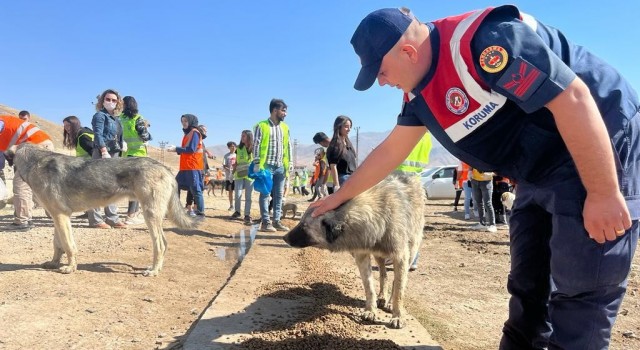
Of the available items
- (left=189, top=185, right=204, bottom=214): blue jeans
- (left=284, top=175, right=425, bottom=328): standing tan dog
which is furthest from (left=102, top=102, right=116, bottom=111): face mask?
(left=284, top=175, right=425, bottom=328): standing tan dog

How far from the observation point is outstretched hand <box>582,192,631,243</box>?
1440 mm

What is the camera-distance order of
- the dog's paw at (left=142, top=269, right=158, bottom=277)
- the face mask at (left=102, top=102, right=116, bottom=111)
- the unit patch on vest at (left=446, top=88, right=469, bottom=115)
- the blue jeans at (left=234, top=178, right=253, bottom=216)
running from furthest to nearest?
the blue jeans at (left=234, top=178, right=253, bottom=216)
the face mask at (left=102, top=102, right=116, bottom=111)
the dog's paw at (left=142, top=269, right=158, bottom=277)
the unit patch on vest at (left=446, top=88, right=469, bottom=115)

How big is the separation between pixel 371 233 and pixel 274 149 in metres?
4.95

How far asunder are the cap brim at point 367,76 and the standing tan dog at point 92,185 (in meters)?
3.97

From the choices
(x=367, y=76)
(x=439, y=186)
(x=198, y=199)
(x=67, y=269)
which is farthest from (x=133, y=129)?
(x=439, y=186)

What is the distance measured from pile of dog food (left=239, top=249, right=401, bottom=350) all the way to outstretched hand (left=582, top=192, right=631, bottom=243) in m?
1.64

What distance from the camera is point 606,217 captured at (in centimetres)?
145

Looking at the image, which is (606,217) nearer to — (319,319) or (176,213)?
(319,319)

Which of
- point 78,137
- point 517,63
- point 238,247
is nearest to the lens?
point 517,63

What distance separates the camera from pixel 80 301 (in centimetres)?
385

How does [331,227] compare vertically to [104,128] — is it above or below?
below

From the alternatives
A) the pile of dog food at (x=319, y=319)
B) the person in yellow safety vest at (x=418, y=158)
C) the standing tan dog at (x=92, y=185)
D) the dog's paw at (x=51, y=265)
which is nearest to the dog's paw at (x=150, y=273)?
the standing tan dog at (x=92, y=185)

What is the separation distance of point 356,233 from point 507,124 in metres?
1.80

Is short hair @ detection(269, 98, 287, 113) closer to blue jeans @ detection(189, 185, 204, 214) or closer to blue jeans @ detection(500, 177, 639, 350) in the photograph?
blue jeans @ detection(189, 185, 204, 214)
